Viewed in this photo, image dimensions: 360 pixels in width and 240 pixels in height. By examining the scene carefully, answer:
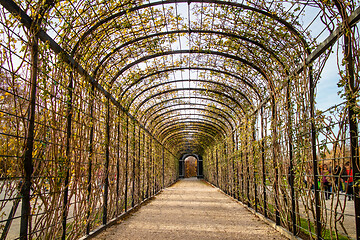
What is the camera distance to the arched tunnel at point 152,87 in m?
2.94

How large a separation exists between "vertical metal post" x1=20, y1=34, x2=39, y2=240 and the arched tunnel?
1 cm

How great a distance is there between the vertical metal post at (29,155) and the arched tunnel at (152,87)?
0.01 metres

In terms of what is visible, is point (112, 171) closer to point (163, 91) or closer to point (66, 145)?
point (66, 145)

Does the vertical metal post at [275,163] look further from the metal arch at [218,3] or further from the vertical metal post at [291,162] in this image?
the metal arch at [218,3]

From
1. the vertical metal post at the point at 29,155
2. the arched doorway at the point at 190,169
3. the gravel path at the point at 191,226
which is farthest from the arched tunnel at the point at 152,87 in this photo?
the arched doorway at the point at 190,169

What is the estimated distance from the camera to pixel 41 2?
3143 mm

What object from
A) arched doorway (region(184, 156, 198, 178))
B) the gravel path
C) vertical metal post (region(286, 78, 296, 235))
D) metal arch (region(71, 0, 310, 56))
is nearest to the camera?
metal arch (region(71, 0, 310, 56))

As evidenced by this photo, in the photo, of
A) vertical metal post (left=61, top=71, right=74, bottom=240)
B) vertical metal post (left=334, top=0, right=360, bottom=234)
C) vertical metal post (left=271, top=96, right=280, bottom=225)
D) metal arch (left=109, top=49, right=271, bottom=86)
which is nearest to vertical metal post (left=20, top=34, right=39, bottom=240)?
vertical metal post (left=61, top=71, right=74, bottom=240)

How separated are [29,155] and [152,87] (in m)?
5.25

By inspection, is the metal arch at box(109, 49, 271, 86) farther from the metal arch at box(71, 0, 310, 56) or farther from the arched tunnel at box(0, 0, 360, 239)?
the metal arch at box(71, 0, 310, 56)

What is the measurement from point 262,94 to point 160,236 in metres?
3.66

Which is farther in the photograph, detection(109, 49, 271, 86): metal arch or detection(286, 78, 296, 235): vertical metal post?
detection(109, 49, 271, 86): metal arch

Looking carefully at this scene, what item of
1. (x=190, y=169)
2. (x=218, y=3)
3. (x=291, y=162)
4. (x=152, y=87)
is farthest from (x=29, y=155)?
(x=190, y=169)

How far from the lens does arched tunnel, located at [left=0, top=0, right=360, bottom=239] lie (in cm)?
294
